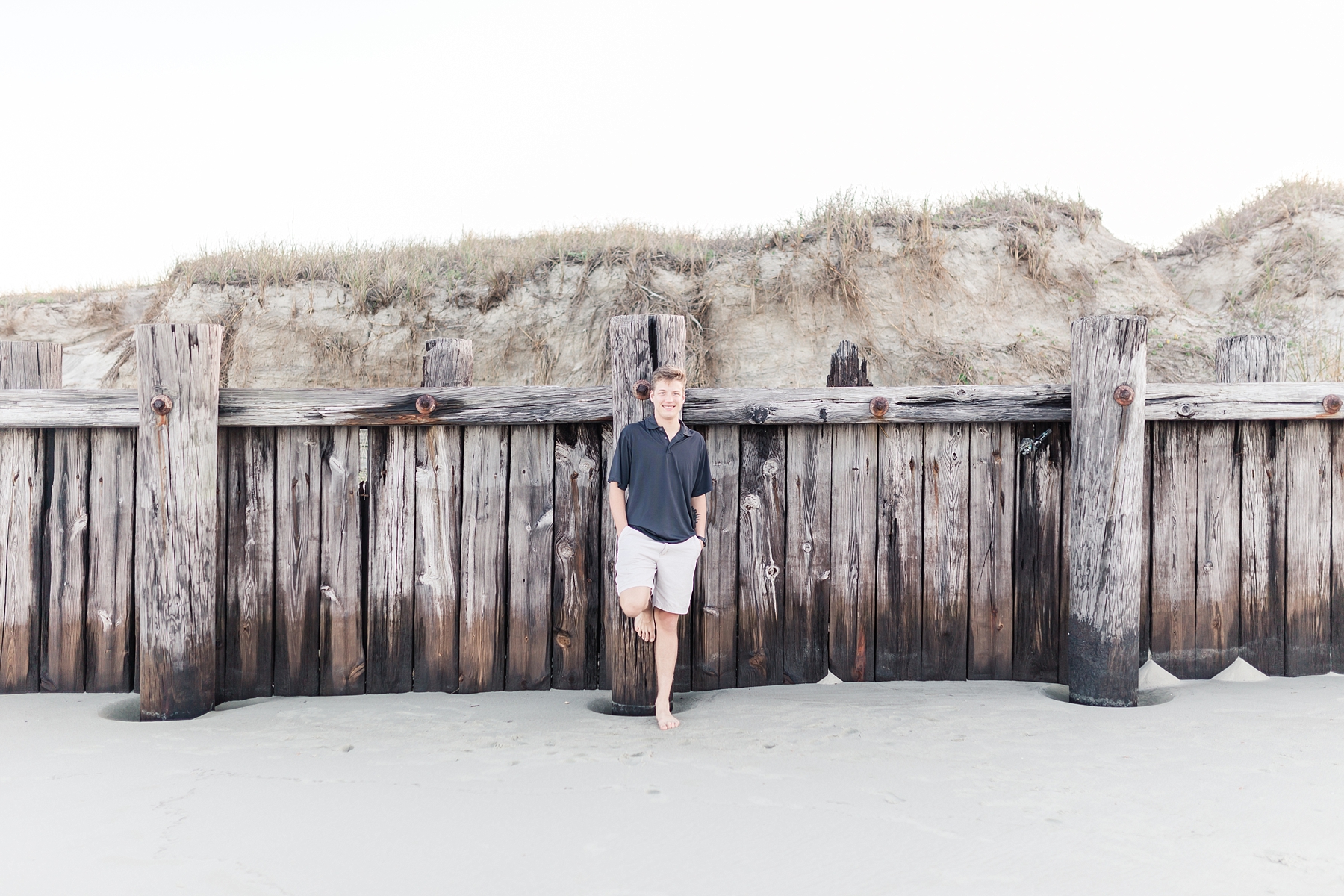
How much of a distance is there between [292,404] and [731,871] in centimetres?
330

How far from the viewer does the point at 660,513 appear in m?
4.03

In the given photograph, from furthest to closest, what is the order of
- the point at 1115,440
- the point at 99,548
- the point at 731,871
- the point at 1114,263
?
the point at 1114,263
the point at 99,548
the point at 1115,440
the point at 731,871

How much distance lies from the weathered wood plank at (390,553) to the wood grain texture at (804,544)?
2071 mm

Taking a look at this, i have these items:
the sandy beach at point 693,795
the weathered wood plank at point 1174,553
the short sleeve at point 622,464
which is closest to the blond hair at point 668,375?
the short sleeve at point 622,464

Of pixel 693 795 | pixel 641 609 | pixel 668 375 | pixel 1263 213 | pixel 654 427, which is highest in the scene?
pixel 1263 213

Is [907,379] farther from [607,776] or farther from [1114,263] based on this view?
[607,776]

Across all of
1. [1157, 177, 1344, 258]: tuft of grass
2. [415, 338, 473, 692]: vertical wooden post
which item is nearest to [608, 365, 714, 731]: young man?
[415, 338, 473, 692]: vertical wooden post

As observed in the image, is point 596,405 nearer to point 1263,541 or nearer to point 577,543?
point 577,543

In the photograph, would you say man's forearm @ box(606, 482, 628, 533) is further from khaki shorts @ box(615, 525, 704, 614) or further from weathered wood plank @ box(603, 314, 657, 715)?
weathered wood plank @ box(603, 314, 657, 715)

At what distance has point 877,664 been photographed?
4648 mm

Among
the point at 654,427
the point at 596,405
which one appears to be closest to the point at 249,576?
the point at 596,405

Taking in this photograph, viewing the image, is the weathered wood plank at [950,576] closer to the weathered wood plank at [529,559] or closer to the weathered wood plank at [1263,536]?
the weathered wood plank at [1263,536]

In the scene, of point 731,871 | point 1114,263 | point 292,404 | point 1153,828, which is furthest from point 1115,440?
point 1114,263

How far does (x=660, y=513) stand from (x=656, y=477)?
17 cm
